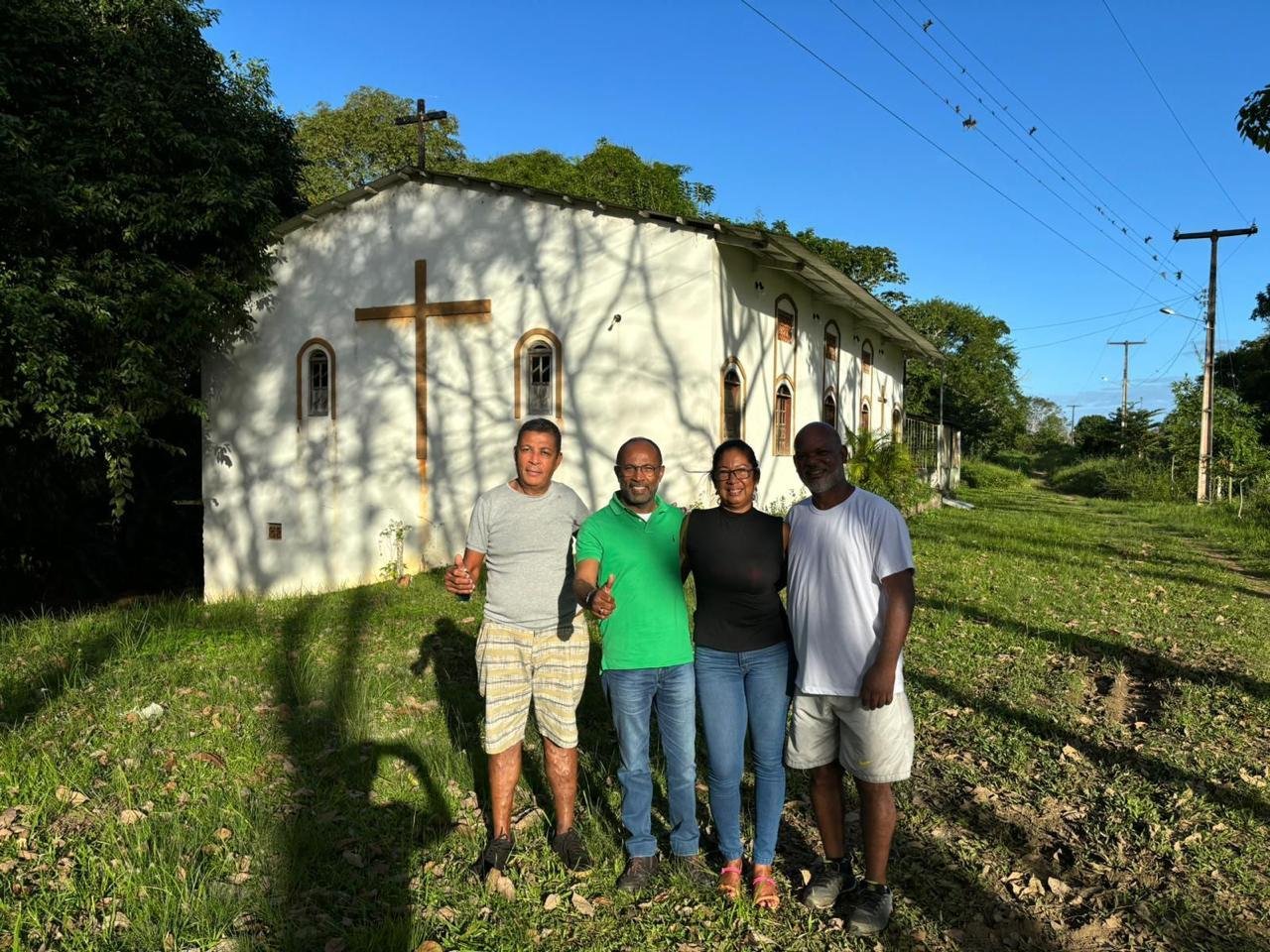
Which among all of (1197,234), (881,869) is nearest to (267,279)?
(881,869)

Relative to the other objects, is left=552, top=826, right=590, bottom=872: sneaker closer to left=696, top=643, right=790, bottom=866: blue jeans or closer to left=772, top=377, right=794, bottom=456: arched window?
left=696, top=643, right=790, bottom=866: blue jeans

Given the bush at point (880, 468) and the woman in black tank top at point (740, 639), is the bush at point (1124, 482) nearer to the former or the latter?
the bush at point (880, 468)

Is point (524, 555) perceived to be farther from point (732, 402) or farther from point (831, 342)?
point (831, 342)

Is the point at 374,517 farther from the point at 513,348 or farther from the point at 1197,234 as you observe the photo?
the point at 1197,234

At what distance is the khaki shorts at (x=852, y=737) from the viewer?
3.30 meters

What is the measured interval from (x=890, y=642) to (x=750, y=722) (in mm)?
679

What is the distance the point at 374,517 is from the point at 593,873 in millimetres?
11756

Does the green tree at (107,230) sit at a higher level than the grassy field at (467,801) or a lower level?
higher

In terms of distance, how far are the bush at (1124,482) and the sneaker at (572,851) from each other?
2998 centimetres

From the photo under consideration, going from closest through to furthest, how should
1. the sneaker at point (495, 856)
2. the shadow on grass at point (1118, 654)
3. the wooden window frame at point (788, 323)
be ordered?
1. the sneaker at point (495, 856)
2. the shadow on grass at point (1118, 654)
3. the wooden window frame at point (788, 323)

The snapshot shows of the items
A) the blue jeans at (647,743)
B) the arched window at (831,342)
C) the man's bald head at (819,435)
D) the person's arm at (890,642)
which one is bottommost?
the blue jeans at (647,743)

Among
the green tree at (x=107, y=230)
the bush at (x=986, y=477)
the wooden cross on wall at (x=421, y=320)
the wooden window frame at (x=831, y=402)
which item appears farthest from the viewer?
the bush at (x=986, y=477)

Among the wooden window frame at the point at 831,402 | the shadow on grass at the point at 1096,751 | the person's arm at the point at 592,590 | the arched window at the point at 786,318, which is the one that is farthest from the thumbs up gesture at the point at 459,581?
the wooden window frame at the point at 831,402

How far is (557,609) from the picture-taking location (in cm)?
387
